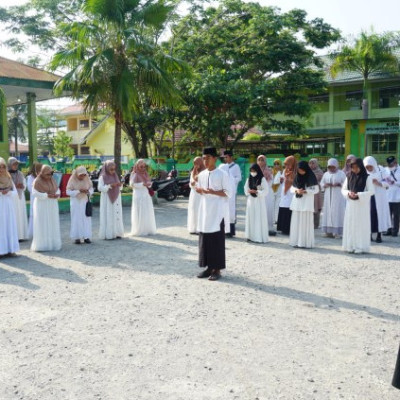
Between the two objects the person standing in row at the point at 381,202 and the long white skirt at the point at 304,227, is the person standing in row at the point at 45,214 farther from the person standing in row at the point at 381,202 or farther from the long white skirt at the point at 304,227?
the person standing in row at the point at 381,202

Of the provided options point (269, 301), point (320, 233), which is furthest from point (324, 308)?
point (320, 233)

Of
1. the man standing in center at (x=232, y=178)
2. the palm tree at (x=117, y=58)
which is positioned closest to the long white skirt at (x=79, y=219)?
the man standing in center at (x=232, y=178)

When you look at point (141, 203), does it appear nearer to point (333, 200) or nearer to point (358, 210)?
point (333, 200)

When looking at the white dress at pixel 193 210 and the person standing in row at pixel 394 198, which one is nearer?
the person standing in row at pixel 394 198

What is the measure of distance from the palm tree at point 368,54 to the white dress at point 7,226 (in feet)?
70.6

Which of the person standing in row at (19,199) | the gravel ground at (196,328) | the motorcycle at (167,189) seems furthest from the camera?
the motorcycle at (167,189)

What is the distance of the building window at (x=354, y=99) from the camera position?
3056 cm

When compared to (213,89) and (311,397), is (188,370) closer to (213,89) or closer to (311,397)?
(311,397)

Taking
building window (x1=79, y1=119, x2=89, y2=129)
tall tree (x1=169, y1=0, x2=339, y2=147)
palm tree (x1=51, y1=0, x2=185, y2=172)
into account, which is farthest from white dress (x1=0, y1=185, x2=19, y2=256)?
building window (x1=79, y1=119, x2=89, y2=129)

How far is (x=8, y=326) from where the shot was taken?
4684 mm

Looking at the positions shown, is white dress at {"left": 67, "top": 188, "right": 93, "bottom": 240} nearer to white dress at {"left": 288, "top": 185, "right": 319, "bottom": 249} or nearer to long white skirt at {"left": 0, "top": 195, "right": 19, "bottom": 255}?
long white skirt at {"left": 0, "top": 195, "right": 19, "bottom": 255}

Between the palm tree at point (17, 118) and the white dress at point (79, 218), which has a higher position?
the palm tree at point (17, 118)

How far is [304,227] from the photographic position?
8555 mm

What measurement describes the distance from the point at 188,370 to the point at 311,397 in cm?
94
